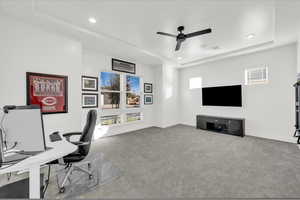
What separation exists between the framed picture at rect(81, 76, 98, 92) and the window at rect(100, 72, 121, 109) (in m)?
0.25

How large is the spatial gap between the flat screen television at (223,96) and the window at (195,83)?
42 cm

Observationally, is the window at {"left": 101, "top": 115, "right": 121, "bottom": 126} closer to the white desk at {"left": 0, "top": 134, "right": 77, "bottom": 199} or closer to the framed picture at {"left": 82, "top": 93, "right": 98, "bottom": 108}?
the framed picture at {"left": 82, "top": 93, "right": 98, "bottom": 108}

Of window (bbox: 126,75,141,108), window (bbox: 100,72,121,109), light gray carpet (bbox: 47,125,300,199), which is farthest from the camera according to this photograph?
window (bbox: 126,75,141,108)

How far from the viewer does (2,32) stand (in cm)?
216

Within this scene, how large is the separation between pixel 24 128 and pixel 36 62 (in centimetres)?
216

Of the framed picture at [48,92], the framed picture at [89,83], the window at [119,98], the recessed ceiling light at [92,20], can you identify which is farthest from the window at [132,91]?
the recessed ceiling light at [92,20]

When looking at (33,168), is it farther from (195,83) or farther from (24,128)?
(195,83)

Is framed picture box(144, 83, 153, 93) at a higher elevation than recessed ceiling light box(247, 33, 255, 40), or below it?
below

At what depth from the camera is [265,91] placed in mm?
3846

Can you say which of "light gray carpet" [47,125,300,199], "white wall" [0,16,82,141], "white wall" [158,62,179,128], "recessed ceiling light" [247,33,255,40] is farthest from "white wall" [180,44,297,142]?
"white wall" [0,16,82,141]

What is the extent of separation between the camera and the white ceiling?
2.01 meters

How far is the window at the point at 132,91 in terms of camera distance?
15.8 feet

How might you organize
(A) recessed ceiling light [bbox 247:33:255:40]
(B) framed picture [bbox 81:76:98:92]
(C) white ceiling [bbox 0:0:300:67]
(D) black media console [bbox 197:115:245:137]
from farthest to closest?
(D) black media console [bbox 197:115:245:137] → (B) framed picture [bbox 81:76:98:92] → (A) recessed ceiling light [bbox 247:33:255:40] → (C) white ceiling [bbox 0:0:300:67]

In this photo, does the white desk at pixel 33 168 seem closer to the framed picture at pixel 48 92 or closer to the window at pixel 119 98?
the framed picture at pixel 48 92
